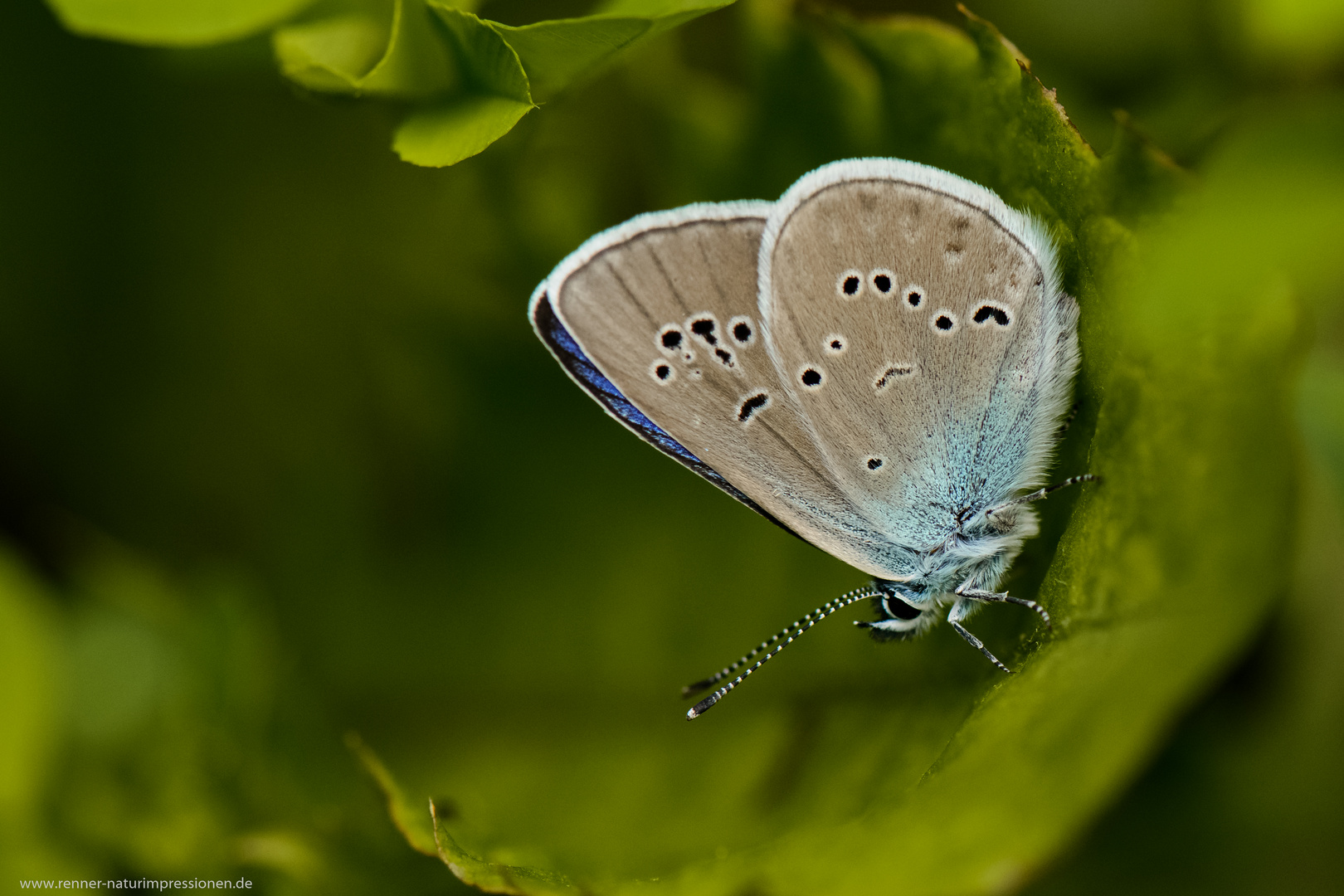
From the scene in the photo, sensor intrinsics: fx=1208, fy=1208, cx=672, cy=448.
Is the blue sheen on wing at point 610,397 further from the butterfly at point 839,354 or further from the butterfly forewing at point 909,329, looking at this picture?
the butterfly forewing at point 909,329

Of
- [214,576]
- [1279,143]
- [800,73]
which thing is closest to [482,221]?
[800,73]

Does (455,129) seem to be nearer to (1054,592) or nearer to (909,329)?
(909,329)

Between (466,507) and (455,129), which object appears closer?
(455,129)

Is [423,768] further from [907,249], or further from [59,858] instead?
[907,249]

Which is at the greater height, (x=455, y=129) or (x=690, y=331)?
(x=455, y=129)

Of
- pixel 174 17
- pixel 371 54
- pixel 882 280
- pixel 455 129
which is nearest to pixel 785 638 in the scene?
pixel 882 280

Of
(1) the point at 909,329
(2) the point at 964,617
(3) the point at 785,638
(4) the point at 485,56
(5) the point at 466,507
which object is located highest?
(4) the point at 485,56
